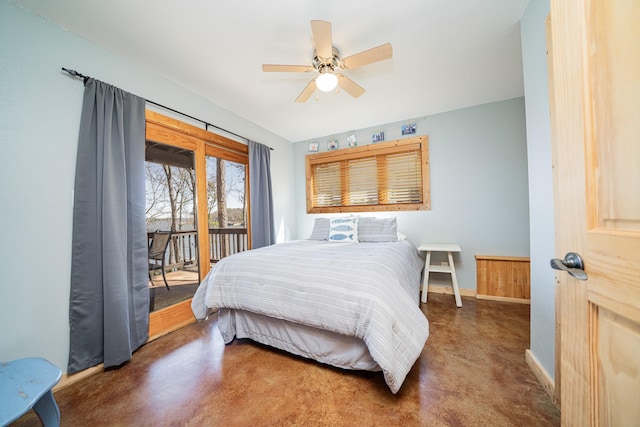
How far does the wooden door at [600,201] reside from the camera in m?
0.45

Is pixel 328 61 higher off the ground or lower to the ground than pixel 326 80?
higher

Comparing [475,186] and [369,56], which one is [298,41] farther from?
[475,186]

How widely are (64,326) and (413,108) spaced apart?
3.94 meters

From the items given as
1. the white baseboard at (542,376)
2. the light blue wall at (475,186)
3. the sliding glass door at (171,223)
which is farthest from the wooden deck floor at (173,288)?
the white baseboard at (542,376)

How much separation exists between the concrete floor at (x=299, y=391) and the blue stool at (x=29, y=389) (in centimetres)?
31

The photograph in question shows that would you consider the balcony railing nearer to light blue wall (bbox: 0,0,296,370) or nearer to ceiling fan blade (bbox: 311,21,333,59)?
light blue wall (bbox: 0,0,296,370)

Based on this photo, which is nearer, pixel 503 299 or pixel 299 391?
pixel 299 391

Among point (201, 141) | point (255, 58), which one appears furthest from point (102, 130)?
point (255, 58)

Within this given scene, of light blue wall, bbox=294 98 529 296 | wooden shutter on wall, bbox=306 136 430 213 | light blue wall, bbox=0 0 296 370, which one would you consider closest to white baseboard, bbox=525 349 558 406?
light blue wall, bbox=294 98 529 296

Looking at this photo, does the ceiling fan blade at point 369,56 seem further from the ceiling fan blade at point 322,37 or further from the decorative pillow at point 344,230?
the decorative pillow at point 344,230

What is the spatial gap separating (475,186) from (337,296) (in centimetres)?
258

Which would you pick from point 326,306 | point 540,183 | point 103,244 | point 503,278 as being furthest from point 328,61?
point 503,278

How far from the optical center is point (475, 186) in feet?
9.43

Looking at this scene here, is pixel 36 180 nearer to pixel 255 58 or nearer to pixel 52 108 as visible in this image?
pixel 52 108
